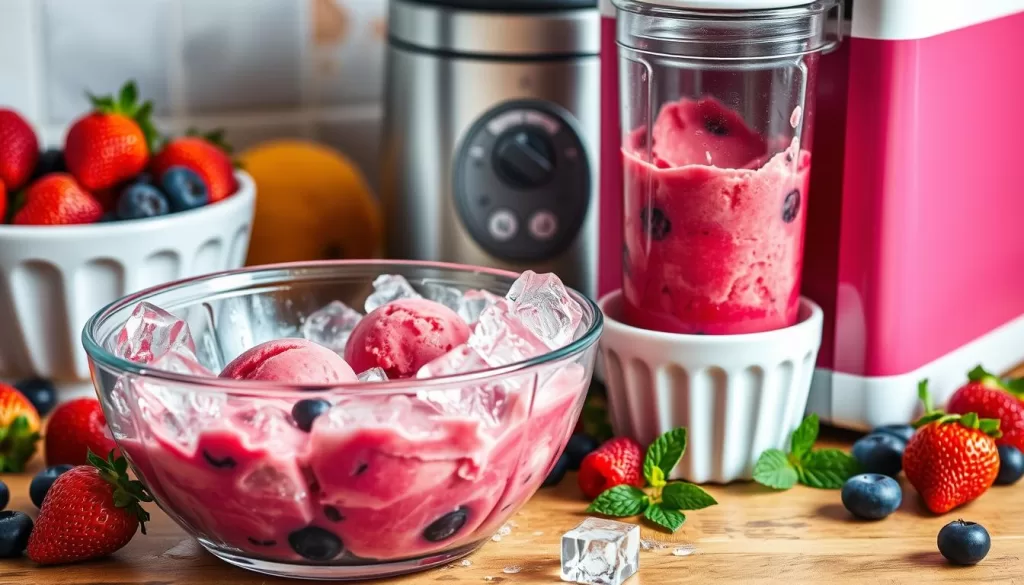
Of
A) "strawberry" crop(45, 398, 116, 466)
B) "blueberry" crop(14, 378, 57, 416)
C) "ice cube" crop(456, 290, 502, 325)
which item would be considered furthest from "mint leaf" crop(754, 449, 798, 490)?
"blueberry" crop(14, 378, 57, 416)

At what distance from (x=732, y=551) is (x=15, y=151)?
0.71 meters

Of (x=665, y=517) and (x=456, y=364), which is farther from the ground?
(x=456, y=364)

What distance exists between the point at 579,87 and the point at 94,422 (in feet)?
1.72

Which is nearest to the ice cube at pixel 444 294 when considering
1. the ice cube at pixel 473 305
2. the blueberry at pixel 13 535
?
the ice cube at pixel 473 305

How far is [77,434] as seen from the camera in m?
1.00

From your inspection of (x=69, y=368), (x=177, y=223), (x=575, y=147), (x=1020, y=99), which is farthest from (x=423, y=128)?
(x=1020, y=99)

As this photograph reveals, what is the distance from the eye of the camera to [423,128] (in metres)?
1.27

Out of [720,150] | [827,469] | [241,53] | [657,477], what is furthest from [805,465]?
[241,53]

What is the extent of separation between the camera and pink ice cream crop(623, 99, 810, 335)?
3.07ft

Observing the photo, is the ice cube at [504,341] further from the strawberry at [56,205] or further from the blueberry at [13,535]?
the strawberry at [56,205]

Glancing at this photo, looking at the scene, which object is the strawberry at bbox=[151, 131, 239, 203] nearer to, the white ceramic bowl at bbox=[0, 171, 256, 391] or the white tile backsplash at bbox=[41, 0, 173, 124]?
the white ceramic bowl at bbox=[0, 171, 256, 391]

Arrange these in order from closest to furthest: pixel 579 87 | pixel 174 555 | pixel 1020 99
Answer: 1. pixel 174 555
2. pixel 1020 99
3. pixel 579 87

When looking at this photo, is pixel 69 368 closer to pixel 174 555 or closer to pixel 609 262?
pixel 174 555

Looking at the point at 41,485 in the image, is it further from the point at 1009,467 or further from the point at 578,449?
the point at 1009,467
